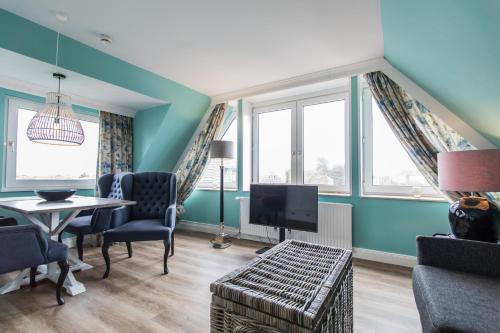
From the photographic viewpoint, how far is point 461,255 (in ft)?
5.00

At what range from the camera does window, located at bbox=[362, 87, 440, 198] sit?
2.81m

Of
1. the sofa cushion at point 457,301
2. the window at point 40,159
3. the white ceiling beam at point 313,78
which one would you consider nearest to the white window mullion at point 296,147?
the white ceiling beam at point 313,78

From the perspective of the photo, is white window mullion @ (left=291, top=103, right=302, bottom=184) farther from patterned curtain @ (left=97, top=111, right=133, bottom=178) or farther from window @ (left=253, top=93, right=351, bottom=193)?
patterned curtain @ (left=97, top=111, right=133, bottom=178)

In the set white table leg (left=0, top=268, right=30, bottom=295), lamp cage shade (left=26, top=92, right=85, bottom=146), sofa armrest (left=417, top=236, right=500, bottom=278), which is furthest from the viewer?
lamp cage shade (left=26, top=92, right=85, bottom=146)

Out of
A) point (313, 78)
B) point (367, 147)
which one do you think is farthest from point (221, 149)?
point (367, 147)

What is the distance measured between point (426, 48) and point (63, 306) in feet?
11.5

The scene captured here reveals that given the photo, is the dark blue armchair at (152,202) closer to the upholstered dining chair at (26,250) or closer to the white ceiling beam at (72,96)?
the upholstered dining chair at (26,250)

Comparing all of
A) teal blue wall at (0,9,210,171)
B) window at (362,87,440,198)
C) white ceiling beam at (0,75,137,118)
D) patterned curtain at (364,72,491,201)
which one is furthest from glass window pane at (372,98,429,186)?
white ceiling beam at (0,75,137,118)

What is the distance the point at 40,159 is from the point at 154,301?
2676mm

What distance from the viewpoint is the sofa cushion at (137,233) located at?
8.08ft

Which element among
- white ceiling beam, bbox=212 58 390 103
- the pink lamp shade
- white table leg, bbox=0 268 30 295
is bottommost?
white table leg, bbox=0 268 30 295

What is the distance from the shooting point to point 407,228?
266 cm

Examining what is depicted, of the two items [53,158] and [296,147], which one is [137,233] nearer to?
[53,158]

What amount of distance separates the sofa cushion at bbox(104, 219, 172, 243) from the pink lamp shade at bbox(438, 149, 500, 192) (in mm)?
2579
